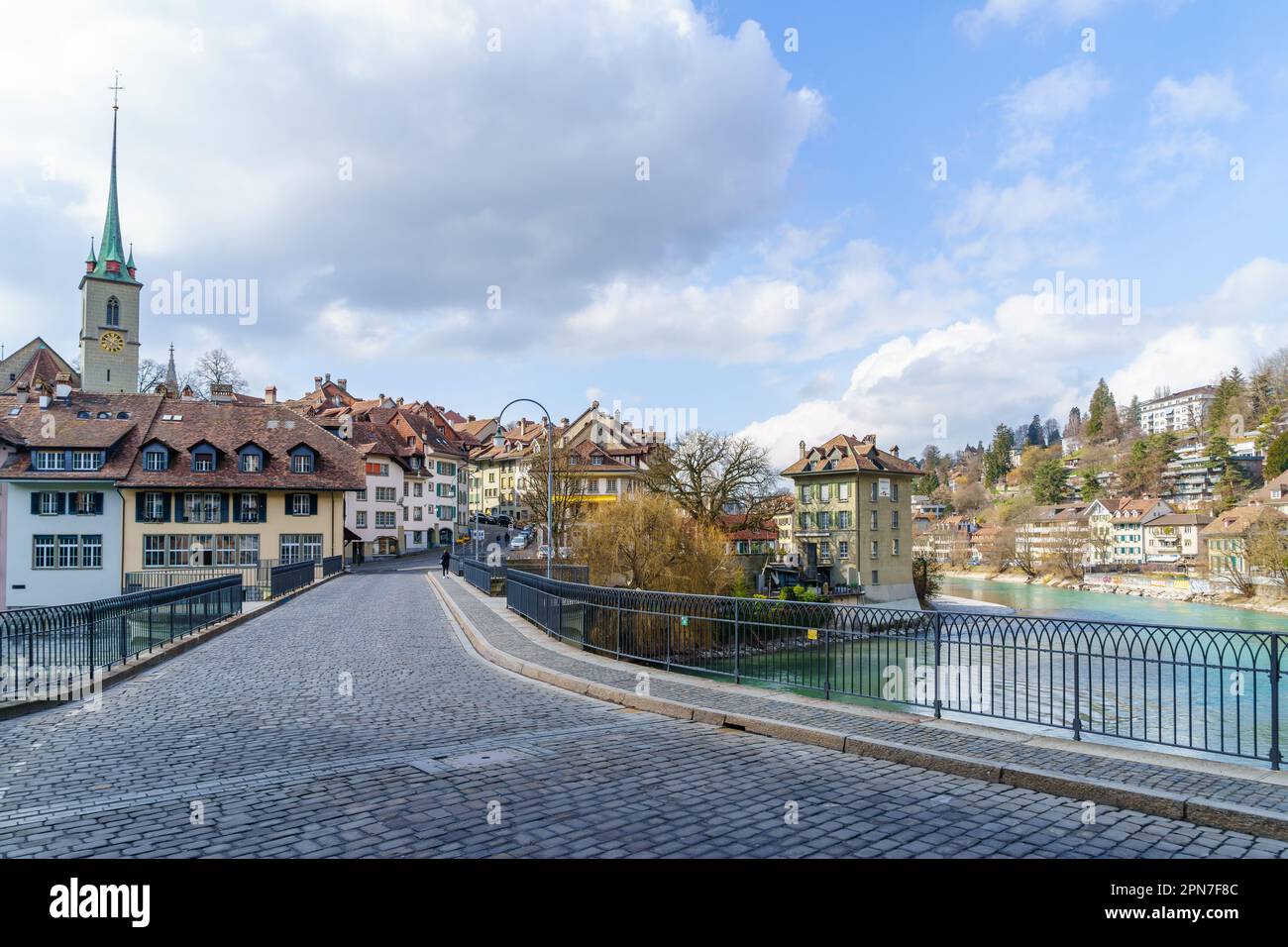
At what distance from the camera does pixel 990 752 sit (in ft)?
25.6

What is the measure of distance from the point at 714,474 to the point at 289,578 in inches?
1252

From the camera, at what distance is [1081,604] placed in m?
80.5

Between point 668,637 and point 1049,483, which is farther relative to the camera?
point 1049,483

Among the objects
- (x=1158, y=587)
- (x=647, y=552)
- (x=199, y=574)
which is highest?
(x=647, y=552)

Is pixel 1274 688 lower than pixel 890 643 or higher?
higher

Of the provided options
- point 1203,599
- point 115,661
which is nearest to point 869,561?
point 1203,599

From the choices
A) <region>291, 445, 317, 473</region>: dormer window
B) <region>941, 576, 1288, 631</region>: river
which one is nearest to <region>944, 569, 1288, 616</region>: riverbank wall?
<region>941, 576, 1288, 631</region>: river

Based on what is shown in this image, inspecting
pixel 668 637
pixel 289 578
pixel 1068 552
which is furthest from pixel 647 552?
pixel 1068 552

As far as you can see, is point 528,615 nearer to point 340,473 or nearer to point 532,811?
point 532,811

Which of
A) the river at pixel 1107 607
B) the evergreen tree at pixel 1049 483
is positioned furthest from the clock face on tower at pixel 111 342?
the evergreen tree at pixel 1049 483

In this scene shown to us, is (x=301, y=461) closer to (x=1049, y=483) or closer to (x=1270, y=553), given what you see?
(x=1270, y=553)

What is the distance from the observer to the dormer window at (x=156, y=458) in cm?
4994

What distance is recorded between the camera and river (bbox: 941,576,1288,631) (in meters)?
64.8
